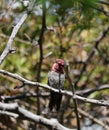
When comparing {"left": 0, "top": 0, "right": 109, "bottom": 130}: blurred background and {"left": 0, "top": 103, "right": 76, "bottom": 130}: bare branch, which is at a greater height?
{"left": 0, "top": 103, "right": 76, "bottom": 130}: bare branch

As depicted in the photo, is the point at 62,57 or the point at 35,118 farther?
the point at 62,57

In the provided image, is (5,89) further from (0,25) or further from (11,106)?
(11,106)

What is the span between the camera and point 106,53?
19.5 ft

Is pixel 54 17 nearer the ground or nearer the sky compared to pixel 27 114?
nearer the sky

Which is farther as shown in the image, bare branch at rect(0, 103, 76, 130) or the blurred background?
the blurred background

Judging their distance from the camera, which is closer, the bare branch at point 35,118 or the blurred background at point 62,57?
the bare branch at point 35,118

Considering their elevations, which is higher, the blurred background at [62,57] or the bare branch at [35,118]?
the bare branch at [35,118]

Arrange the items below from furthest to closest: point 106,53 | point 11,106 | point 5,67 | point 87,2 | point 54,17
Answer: point 106,53 → point 5,67 → point 11,106 → point 54,17 → point 87,2

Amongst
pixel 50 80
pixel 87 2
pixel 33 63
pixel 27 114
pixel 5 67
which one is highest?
pixel 87 2

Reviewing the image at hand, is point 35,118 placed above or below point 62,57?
above

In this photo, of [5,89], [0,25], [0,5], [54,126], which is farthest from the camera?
[5,89]

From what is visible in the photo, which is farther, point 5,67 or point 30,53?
point 30,53

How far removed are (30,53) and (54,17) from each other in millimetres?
3873

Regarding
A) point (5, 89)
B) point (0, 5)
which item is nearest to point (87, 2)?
point (0, 5)
